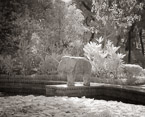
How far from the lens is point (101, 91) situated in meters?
10.4

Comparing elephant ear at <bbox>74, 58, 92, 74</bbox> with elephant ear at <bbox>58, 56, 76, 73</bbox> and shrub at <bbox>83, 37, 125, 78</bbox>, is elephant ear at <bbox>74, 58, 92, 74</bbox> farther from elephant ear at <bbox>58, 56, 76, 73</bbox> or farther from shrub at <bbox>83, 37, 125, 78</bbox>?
shrub at <bbox>83, 37, 125, 78</bbox>

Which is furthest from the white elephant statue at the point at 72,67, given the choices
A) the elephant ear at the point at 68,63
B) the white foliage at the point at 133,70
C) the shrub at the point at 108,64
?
the white foliage at the point at 133,70

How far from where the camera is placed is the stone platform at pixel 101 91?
9.21m

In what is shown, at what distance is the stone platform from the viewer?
921cm

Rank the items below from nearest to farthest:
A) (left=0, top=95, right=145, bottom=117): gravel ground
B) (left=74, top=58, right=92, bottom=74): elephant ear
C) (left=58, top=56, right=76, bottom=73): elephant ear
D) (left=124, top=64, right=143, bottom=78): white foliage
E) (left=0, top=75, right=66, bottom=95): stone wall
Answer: (left=0, top=95, right=145, bottom=117): gravel ground → (left=58, top=56, right=76, bottom=73): elephant ear → (left=74, top=58, right=92, bottom=74): elephant ear → (left=0, top=75, right=66, bottom=95): stone wall → (left=124, top=64, right=143, bottom=78): white foliage

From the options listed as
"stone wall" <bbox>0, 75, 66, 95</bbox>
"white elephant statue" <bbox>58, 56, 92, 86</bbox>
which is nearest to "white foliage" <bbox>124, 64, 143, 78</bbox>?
"stone wall" <bbox>0, 75, 66, 95</bbox>

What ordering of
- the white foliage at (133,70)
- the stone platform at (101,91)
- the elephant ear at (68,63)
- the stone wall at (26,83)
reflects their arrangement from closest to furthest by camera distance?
the stone platform at (101,91), the elephant ear at (68,63), the stone wall at (26,83), the white foliage at (133,70)

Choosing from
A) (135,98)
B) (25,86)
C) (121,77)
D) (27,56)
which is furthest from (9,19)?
(135,98)

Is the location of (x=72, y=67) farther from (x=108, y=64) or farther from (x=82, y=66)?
(x=108, y=64)

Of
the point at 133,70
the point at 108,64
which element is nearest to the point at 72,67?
the point at 108,64

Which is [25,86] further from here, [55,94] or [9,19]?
[9,19]

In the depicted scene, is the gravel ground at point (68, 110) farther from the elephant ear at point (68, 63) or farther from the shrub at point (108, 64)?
the shrub at point (108, 64)

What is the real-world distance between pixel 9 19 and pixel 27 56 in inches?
109

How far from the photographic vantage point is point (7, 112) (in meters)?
6.37
